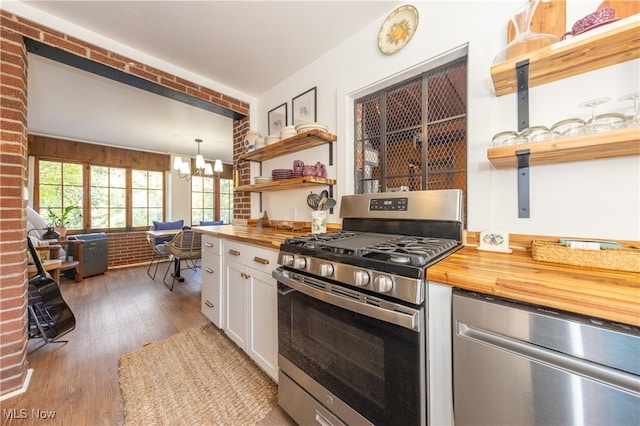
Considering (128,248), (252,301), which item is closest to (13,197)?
(252,301)

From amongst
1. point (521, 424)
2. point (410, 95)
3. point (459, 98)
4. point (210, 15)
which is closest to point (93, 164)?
point (210, 15)

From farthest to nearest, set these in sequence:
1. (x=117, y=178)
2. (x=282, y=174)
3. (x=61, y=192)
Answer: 1. (x=117, y=178)
2. (x=61, y=192)
3. (x=282, y=174)

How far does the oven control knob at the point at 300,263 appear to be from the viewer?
108 cm

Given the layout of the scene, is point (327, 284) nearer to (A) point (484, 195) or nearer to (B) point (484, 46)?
(A) point (484, 195)

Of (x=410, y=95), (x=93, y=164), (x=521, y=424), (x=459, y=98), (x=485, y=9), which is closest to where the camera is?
(x=521, y=424)

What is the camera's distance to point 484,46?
1.20m

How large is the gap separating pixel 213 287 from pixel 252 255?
762mm

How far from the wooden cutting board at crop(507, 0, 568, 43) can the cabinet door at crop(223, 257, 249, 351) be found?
1.99 metres

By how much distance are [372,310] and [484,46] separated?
138 cm

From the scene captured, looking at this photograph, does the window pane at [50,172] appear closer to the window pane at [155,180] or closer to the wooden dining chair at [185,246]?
the window pane at [155,180]

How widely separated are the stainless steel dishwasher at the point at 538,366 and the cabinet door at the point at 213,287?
1725mm

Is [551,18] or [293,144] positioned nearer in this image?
[551,18]

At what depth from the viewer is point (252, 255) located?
1555 millimetres

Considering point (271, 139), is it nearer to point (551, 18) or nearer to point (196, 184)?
point (551, 18)
